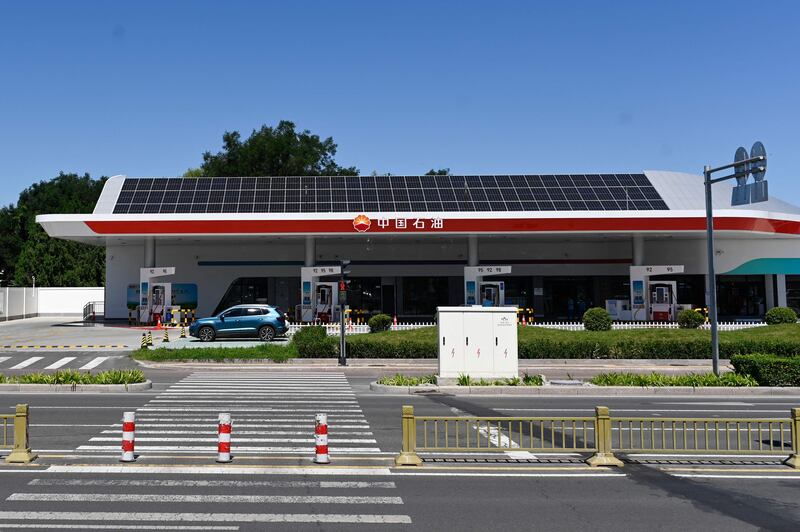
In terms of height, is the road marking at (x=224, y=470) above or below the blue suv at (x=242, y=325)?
below

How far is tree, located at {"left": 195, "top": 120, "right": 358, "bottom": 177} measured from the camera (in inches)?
3182

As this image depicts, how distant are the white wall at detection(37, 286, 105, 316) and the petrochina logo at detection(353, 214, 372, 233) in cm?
3184

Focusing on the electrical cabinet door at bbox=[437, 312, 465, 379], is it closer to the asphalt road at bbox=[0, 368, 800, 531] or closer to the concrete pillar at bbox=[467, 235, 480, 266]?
the asphalt road at bbox=[0, 368, 800, 531]

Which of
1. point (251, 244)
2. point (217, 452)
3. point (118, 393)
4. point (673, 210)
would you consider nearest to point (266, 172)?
point (251, 244)

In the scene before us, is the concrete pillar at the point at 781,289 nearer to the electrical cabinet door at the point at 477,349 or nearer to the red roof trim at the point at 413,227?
the red roof trim at the point at 413,227

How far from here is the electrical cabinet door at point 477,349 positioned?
67.7ft

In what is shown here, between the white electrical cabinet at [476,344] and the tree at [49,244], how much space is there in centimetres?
5823

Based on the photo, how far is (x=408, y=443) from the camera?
10.3 m

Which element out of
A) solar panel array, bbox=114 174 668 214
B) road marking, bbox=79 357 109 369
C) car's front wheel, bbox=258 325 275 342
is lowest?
road marking, bbox=79 357 109 369

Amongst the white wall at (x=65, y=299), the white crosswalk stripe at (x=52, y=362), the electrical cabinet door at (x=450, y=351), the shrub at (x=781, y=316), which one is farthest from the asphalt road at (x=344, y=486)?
the white wall at (x=65, y=299)

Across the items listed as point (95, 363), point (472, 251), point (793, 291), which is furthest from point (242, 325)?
point (793, 291)

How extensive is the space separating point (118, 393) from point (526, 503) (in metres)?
13.8

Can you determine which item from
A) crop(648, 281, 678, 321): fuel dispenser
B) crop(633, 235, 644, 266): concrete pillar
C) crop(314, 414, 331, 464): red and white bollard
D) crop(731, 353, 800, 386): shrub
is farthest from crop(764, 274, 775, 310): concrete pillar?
crop(314, 414, 331, 464): red and white bollard

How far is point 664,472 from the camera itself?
10.2 m
